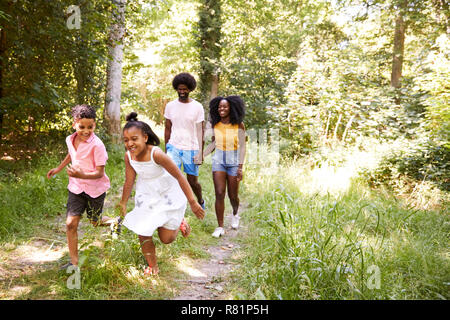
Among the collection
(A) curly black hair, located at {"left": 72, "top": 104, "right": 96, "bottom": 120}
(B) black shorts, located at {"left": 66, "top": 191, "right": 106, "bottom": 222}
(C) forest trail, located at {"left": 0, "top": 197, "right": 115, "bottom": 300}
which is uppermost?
(A) curly black hair, located at {"left": 72, "top": 104, "right": 96, "bottom": 120}

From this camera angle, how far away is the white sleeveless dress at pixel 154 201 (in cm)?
317

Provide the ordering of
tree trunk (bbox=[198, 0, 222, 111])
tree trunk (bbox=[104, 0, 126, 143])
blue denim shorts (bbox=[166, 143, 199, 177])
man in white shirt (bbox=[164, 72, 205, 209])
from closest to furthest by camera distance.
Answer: man in white shirt (bbox=[164, 72, 205, 209]) < blue denim shorts (bbox=[166, 143, 199, 177]) < tree trunk (bbox=[104, 0, 126, 143]) < tree trunk (bbox=[198, 0, 222, 111])

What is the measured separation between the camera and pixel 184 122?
16.6ft

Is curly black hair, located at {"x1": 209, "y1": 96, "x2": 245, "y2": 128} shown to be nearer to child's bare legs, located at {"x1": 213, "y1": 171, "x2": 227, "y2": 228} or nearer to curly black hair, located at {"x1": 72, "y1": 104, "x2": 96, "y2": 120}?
child's bare legs, located at {"x1": 213, "y1": 171, "x2": 227, "y2": 228}

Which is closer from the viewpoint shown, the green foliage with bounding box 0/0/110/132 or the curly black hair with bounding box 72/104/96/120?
the curly black hair with bounding box 72/104/96/120

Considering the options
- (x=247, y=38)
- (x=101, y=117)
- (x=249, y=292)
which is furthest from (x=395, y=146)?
(x=247, y=38)

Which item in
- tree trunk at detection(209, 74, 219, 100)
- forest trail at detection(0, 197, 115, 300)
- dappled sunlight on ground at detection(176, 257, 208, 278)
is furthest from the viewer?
tree trunk at detection(209, 74, 219, 100)

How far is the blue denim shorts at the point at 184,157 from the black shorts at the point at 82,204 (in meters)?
1.72

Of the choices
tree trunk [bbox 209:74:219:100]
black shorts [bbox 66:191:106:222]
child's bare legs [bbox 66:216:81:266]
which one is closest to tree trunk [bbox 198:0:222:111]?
tree trunk [bbox 209:74:219:100]

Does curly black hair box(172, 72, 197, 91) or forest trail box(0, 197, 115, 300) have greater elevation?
curly black hair box(172, 72, 197, 91)

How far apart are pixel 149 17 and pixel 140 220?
1122cm

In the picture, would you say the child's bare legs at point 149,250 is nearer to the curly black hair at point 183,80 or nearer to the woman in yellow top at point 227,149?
the woman in yellow top at point 227,149

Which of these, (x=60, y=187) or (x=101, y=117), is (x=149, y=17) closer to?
(x=101, y=117)

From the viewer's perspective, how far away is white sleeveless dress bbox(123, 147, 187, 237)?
3.17 metres
